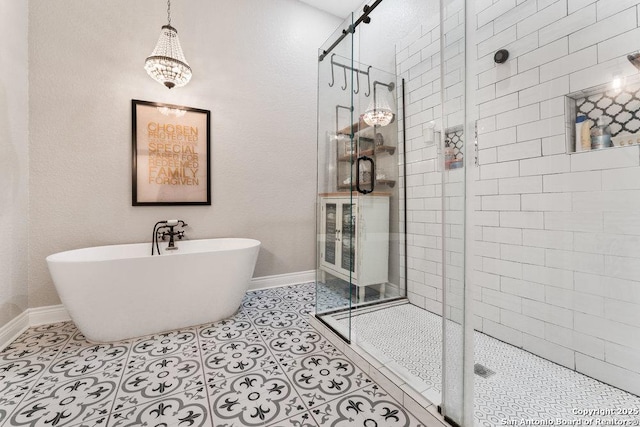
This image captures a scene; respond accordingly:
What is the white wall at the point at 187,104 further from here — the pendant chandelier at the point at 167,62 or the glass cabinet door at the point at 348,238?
the glass cabinet door at the point at 348,238

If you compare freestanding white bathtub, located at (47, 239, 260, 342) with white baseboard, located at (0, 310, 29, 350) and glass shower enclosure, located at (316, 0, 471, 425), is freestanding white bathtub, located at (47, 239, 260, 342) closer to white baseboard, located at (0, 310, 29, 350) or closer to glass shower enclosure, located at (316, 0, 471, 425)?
white baseboard, located at (0, 310, 29, 350)

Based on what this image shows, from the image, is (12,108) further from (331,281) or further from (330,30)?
(330,30)

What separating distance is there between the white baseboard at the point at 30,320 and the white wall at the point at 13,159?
0.05 meters

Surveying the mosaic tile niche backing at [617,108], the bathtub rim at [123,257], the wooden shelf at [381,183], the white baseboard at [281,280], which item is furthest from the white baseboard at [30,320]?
the mosaic tile niche backing at [617,108]

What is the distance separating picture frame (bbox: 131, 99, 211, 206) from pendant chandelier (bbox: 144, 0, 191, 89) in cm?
29

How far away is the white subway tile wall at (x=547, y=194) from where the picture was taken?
4.21ft

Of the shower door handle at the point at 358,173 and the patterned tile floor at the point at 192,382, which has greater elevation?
the shower door handle at the point at 358,173

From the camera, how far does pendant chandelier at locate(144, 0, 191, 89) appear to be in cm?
216

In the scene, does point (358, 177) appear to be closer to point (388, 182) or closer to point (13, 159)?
point (388, 182)

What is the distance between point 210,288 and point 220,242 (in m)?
0.70

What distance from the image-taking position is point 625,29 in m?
1.28

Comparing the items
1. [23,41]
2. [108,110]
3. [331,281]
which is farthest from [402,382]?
[23,41]

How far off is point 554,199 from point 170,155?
2915mm

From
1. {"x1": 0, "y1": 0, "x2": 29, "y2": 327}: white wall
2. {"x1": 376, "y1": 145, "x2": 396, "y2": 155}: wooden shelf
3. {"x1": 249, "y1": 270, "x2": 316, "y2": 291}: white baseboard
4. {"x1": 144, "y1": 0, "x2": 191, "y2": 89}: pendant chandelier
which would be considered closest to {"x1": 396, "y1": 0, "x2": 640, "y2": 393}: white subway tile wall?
{"x1": 376, "y1": 145, "x2": 396, "y2": 155}: wooden shelf
